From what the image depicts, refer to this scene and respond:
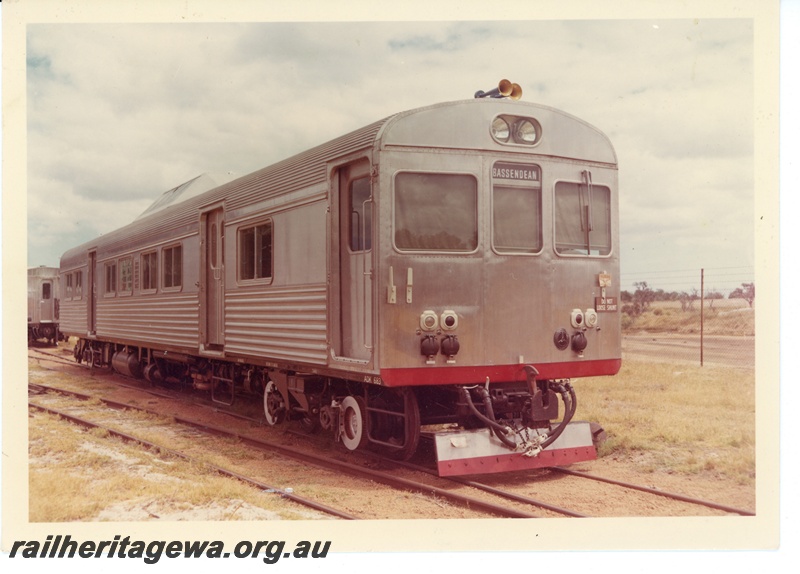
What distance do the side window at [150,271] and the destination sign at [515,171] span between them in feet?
27.4

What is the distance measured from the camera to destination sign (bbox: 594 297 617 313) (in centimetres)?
775

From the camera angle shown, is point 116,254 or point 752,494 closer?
point 752,494

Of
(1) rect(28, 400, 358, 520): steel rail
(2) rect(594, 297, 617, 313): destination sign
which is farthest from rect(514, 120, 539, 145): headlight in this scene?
(1) rect(28, 400, 358, 520): steel rail

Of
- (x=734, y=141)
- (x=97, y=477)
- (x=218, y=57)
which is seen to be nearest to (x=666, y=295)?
(x=734, y=141)

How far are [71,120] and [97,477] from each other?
3.78m

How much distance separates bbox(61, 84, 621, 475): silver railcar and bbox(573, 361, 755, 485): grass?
116 cm

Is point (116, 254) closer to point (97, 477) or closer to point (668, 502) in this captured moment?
point (97, 477)

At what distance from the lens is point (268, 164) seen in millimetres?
9656

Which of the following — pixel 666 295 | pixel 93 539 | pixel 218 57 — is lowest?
pixel 93 539

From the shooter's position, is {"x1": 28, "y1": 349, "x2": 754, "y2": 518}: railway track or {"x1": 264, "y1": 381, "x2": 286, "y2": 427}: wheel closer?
{"x1": 28, "y1": 349, "x2": 754, "y2": 518}: railway track

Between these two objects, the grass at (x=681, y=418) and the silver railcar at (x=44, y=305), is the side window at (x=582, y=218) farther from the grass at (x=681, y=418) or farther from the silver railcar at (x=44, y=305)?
the silver railcar at (x=44, y=305)

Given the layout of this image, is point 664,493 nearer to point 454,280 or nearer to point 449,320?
point 449,320

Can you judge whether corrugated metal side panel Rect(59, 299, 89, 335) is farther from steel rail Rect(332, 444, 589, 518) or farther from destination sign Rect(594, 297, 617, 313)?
destination sign Rect(594, 297, 617, 313)

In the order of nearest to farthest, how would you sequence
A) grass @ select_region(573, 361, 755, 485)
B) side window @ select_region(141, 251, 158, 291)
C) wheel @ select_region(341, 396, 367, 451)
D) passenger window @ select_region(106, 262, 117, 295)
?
grass @ select_region(573, 361, 755, 485) → wheel @ select_region(341, 396, 367, 451) → side window @ select_region(141, 251, 158, 291) → passenger window @ select_region(106, 262, 117, 295)
